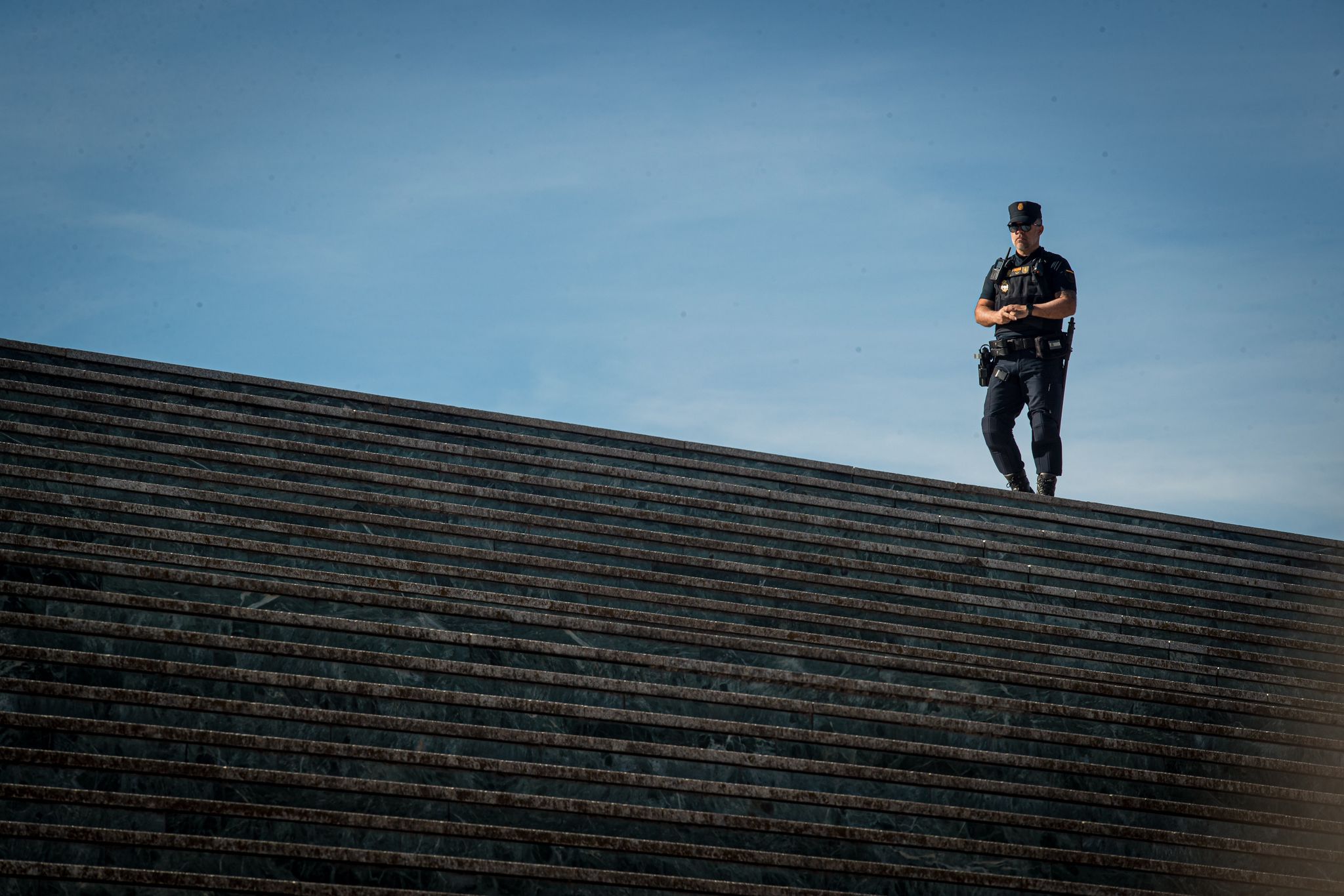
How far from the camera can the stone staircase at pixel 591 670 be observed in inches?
247

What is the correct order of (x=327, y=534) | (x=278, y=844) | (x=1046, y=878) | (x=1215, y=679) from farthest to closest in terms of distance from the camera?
(x=1215, y=679)
(x=327, y=534)
(x=1046, y=878)
(x=278, y=844)

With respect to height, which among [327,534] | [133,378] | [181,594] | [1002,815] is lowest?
[1002,815]

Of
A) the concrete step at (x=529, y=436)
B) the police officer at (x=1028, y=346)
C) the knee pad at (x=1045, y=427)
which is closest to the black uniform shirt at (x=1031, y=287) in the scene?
the police officer at (x=1028, y=346)

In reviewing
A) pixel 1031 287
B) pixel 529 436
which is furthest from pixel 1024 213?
pixel 529 436

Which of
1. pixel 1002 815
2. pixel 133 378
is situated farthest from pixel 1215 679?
pixel 133 378

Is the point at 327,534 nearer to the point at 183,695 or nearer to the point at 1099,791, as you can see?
the point at 183,695

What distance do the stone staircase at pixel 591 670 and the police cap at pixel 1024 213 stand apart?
273cm

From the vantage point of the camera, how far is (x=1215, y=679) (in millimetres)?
8133

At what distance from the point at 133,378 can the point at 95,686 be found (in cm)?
258

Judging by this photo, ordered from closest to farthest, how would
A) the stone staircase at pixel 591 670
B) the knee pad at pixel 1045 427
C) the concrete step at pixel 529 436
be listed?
the stone staircase at pixel 591 670 < the concrete step at pixel 529 436 < the knee pad at pixel 1045 427

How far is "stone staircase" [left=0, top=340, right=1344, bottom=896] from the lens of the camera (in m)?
6.27

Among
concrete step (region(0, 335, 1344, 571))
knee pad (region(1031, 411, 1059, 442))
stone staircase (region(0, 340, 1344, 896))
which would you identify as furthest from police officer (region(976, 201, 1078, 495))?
stone staircase (region(0, 340, 1344, 896))

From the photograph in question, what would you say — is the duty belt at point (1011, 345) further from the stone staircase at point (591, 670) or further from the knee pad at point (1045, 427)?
the stone staircase at point (591, 670)

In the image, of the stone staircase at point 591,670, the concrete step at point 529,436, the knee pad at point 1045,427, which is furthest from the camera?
the knee pad at point 1045,427
